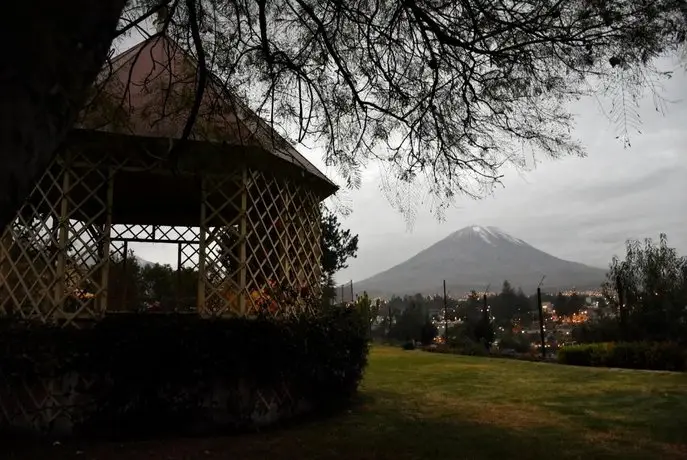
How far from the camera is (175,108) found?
15.0ft

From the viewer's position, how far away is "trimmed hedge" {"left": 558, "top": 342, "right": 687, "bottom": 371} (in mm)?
10516

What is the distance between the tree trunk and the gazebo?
227 cm

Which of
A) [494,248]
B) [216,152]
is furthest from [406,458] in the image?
[494,248]

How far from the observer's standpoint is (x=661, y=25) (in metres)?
3.42

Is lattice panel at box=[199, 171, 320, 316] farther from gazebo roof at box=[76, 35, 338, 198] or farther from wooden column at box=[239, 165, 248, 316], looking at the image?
gazebo roof at box=[76, 35, 338, 198]

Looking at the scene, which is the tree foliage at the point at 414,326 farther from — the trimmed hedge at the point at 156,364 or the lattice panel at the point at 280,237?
the trimmed hedge at the point at 156,364

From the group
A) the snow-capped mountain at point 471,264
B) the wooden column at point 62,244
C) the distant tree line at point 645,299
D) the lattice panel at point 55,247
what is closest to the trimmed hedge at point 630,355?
the distant tree line at point 645,299

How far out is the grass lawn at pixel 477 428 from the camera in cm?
441

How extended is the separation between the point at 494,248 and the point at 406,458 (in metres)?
56.6

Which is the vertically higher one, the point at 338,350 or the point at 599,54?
the point at 599,54

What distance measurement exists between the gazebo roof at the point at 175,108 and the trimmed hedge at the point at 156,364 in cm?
160

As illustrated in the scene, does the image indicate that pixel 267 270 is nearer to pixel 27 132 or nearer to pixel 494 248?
pixel 27 132

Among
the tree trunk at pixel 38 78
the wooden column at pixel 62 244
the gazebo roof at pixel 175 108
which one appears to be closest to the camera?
the tree trunk at pixel 38 78

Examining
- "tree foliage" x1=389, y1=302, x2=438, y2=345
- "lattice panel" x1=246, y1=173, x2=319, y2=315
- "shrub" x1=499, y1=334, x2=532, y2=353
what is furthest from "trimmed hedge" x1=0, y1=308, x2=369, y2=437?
"tree foliage" x1=389, y1=302, x2=438, y2=345
